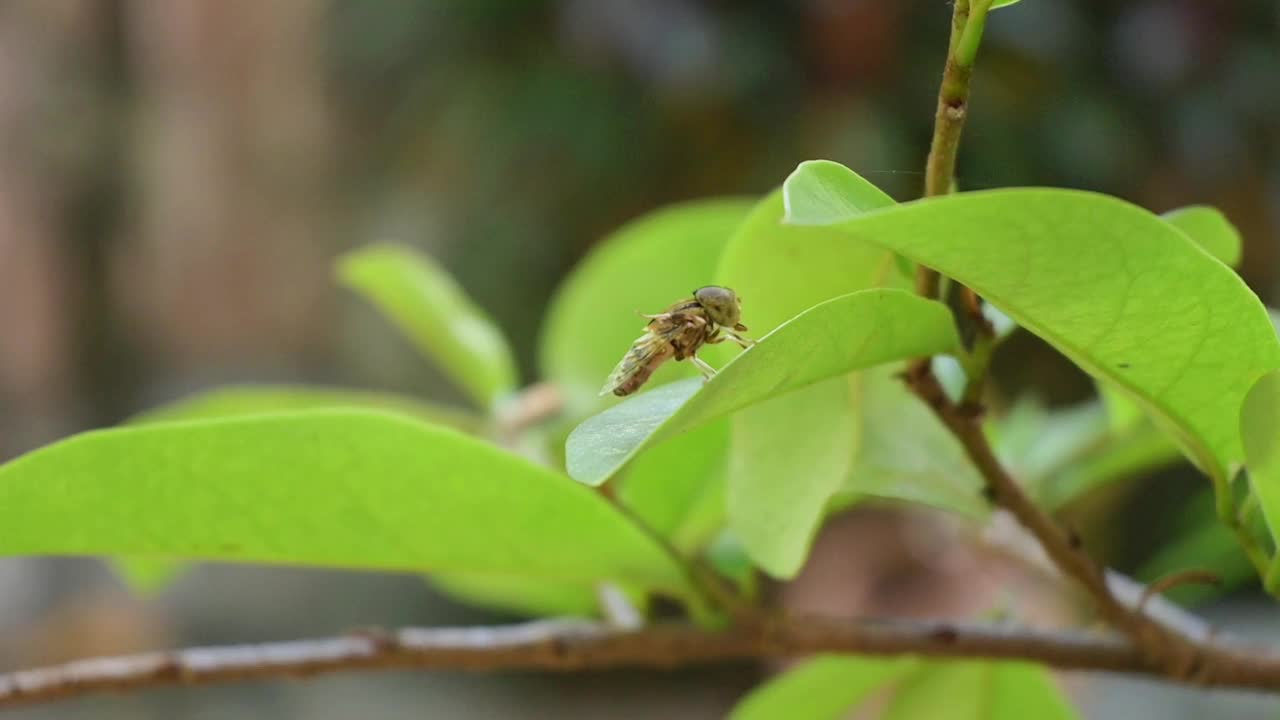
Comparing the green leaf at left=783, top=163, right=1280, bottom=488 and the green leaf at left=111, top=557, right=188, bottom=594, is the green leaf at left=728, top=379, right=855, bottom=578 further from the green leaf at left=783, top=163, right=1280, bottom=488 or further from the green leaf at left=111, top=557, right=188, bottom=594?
the green leaf at left=111, top=557, right=188, bottom=594

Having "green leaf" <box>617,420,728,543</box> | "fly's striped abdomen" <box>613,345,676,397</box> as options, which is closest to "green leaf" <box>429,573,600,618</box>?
"green leaf" <box>617,420,728,543</box>

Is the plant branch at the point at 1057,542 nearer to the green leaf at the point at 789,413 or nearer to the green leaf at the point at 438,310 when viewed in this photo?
the green leaf at the point at 789,413

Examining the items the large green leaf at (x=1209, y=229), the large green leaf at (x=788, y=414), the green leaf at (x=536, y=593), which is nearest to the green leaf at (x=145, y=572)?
the green leaf at (x=536, y=593)

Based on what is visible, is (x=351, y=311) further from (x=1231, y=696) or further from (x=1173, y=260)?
(x=1173, y=260)

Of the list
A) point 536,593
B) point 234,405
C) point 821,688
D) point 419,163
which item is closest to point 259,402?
point 234,405

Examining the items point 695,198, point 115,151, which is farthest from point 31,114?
point 695,198
